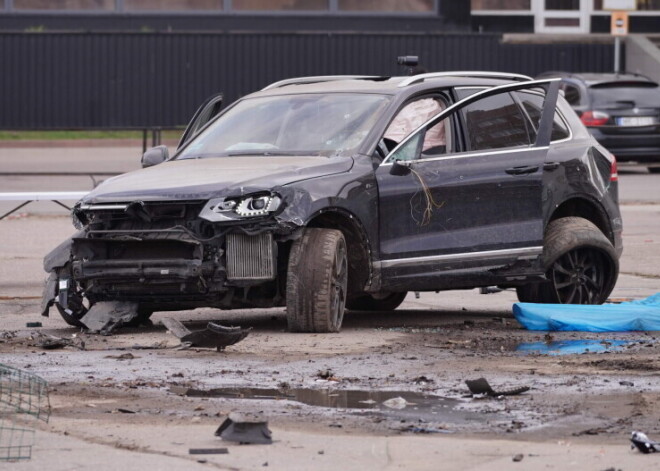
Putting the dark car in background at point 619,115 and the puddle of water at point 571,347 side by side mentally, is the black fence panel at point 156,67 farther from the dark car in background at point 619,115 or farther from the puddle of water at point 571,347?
the puddle of water at point 571,347

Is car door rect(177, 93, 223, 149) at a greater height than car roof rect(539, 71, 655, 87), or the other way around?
car door rect(177, 93, 223, 149)

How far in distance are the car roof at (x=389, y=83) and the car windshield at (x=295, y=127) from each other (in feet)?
0.36

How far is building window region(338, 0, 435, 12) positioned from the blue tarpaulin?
2697 centimetres

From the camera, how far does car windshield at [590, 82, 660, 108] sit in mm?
27156

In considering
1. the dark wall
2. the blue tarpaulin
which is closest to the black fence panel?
the dark wall

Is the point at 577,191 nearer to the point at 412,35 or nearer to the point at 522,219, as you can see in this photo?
the point at 522,219

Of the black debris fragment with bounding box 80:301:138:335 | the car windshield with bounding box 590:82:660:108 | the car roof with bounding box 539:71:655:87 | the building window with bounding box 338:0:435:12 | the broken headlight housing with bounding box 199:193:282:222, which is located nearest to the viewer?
the broken headlight housing with bounding box 199:193:282:222

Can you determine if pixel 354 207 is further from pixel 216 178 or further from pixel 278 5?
pixel 278 5

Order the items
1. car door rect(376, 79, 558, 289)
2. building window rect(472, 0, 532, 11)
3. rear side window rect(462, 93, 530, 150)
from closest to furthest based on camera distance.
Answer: car door rect(376, 79, 558, 289) < rear side window rect(462, 93, 530, 150) < building window rect(472, 0, 532, 11)

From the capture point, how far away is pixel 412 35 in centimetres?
3553

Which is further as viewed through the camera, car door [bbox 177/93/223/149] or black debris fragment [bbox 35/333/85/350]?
car door [bbox 177/93/223/149]

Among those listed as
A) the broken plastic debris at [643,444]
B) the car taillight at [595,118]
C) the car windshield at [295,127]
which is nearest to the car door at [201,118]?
the car windshield at [295,127]

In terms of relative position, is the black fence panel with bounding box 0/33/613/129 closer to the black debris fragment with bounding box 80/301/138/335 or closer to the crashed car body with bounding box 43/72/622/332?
the crashed car body with bounding box 43/72/622/332

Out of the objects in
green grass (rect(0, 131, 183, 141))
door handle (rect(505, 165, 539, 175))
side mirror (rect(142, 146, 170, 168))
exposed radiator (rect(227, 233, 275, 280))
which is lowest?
green grass (rect(0, 131, 183, 141))
